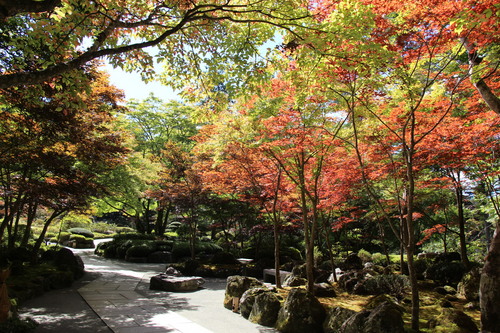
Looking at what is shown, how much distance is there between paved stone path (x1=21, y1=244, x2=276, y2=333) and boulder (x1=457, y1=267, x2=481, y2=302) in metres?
5.01

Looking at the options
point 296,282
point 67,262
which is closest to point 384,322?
point 296,282

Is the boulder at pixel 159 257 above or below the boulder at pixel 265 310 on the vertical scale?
above

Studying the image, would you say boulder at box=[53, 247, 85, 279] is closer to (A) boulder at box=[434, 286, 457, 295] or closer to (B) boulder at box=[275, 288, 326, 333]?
(B) boulder at box=[275, 288, 326, 333]

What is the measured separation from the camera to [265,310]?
5734mm

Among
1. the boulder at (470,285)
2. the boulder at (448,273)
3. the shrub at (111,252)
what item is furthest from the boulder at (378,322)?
the shrub at (111,252)

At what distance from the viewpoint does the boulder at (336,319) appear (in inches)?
189

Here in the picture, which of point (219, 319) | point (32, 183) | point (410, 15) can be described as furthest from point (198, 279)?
point (410, 15)

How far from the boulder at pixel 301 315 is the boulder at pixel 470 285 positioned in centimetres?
408

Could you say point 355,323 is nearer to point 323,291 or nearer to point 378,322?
point 378,322

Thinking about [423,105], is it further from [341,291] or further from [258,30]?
[341,291]

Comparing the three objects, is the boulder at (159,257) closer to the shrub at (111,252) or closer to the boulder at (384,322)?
the shrub at (111,252)

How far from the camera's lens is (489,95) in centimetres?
570

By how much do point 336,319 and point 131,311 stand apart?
3.99 m

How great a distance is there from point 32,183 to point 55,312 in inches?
109
